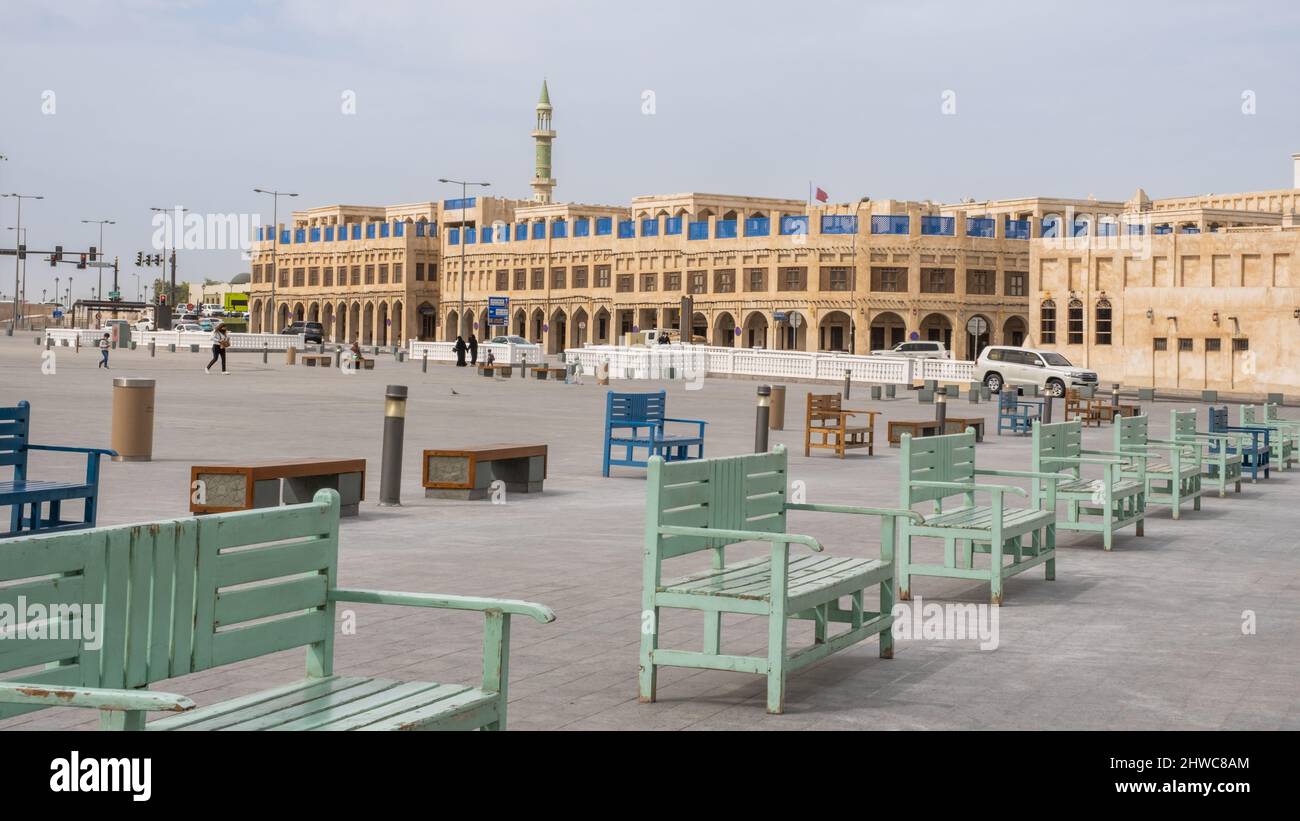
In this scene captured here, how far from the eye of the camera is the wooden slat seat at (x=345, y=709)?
13.8ft

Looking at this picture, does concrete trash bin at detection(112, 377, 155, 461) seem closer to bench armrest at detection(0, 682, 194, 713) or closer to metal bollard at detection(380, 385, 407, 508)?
metal bollard at detection(380, 385, 407, 508)

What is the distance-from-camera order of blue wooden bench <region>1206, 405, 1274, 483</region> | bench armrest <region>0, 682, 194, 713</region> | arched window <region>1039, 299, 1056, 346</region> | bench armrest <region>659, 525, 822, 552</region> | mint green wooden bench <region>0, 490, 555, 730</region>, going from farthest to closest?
arched window <region>1039, 299, 1056, 346</region>, blue wooden bench <region>1206, 405, 1274, 483</region>, bench armrest <region>659, 525, 822, 552</region>, mint green wooden bench <region>0, 490, 555, 730</region>, bench armrest <region>0, 682, 194, 713</region>

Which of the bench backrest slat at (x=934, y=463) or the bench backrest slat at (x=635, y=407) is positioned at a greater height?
the bench backrest slat at (x=635, y=407)

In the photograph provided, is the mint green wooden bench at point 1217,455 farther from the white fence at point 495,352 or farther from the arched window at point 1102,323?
the white fence at point 495,352

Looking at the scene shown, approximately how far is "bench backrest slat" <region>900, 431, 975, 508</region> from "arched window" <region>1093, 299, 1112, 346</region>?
60723 millimetres

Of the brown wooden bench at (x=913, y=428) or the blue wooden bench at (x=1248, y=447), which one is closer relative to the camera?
the blue wooden bench at (x=1248, y=447)

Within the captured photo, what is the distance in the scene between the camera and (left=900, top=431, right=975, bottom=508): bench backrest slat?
9477 mm

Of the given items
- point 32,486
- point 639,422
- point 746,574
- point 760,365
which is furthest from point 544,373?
point 746,574

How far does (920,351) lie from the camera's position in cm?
7088

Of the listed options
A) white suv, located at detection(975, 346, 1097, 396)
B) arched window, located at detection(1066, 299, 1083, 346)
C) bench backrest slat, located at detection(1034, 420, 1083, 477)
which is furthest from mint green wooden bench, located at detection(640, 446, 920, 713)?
arched window, located at detection(1066, 299, 1083, 346)

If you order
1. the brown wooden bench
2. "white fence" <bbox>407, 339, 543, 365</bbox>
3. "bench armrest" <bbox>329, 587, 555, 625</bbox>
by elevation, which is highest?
"white fence" <bbox>407, 339, 543, 365</bbox>

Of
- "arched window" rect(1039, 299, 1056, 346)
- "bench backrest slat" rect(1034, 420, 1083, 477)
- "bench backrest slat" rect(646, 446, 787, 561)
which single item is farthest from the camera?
"arched window" rect(1039, 299, 1056, 346)

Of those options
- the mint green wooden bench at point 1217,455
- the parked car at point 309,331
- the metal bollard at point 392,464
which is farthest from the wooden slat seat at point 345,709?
the parked car at point 309,331

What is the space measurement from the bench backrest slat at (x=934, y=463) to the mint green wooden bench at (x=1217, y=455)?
7.01 metres
